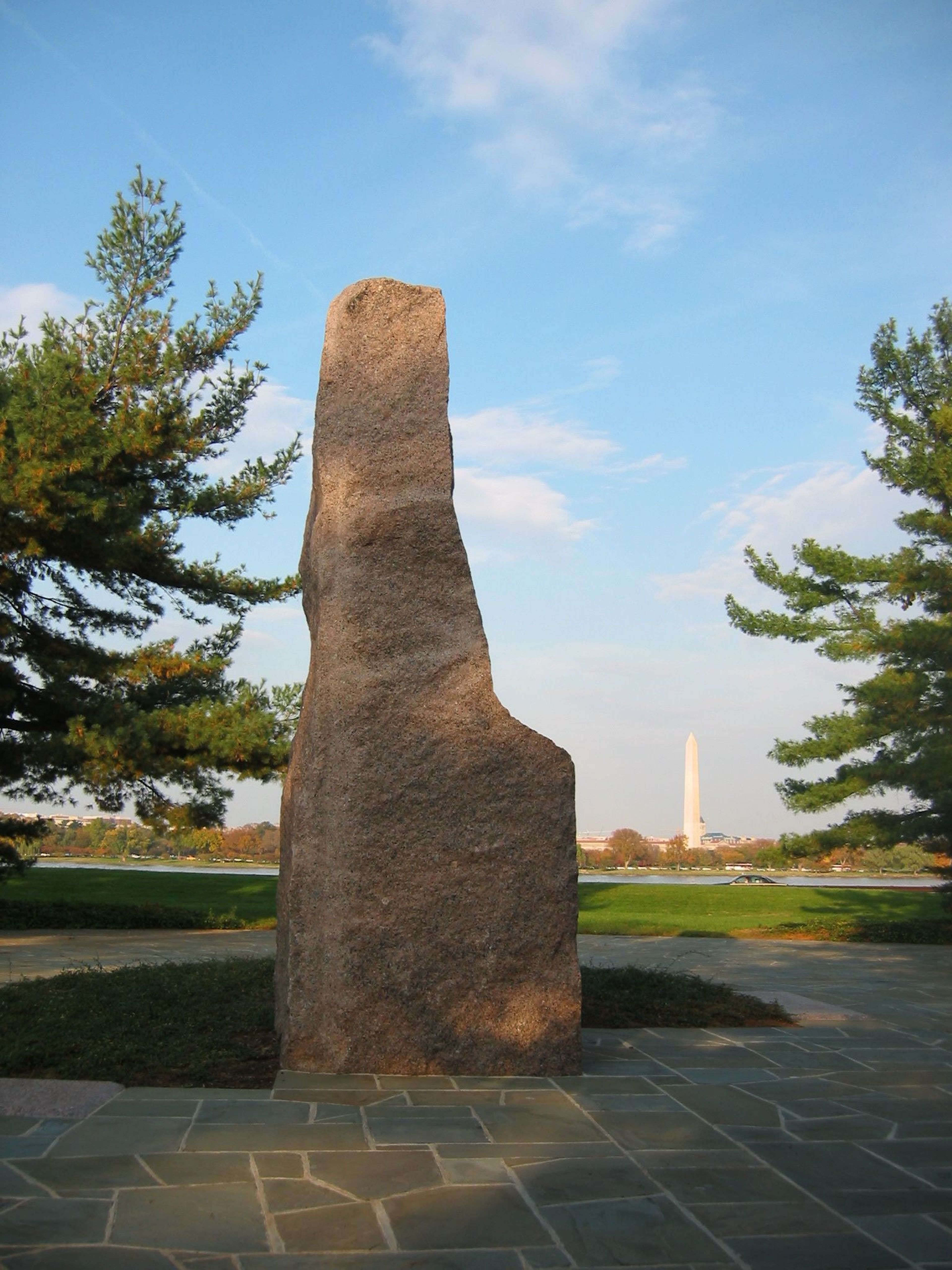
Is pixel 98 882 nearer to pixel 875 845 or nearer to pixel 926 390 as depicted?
pixel 875 845

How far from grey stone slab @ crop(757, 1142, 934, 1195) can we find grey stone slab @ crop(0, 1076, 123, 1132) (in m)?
2.71

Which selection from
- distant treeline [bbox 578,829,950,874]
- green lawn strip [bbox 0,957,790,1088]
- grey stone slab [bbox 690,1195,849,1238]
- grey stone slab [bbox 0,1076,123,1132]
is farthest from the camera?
distant treeline [bbox 578,829,950,874]

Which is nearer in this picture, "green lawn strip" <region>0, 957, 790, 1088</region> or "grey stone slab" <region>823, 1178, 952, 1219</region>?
"grey stone slab" <region>823, 1178, 952, 1219</region>

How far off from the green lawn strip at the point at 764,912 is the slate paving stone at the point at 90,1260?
11.6m

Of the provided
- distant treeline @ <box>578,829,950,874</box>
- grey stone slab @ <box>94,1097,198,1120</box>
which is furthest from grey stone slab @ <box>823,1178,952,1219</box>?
distant treeline @ <box>578,829,950,874</box>

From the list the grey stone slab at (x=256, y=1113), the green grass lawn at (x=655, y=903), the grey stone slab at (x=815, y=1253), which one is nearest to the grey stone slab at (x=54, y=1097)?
the grey stone slab at (x=256, y=1113)

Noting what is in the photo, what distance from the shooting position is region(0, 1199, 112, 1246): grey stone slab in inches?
113

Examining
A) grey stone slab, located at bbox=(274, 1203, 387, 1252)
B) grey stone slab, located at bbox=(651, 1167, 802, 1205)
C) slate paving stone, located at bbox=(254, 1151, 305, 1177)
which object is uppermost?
grey stone slab, located at bbox=(651, 1167, 802, 1205)

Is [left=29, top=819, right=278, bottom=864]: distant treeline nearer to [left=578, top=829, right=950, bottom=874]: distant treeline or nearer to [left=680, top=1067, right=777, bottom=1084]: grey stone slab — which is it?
[left=578, top=829, right=950, bottom=874]: distant treeline

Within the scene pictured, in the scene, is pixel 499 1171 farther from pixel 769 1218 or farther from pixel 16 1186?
pixel 16 1186

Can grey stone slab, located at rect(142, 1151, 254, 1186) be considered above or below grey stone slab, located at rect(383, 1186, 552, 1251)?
below

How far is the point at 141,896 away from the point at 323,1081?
14.7 meters

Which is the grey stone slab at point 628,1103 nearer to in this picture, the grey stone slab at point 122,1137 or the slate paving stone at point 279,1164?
the slate paving stone at point 279,1164

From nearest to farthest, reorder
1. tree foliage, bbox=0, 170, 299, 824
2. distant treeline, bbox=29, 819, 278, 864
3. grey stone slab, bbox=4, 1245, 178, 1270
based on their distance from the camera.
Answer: grey stone slab, bbox=4, 1245, 178, 1270 < tree foliage, bbox=0, 170, 299, 824 < distant treeline, bbox=29, 819, 278, 864
